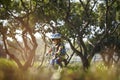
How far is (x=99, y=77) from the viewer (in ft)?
3.84

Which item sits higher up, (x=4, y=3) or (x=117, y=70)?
(x=117, y=70)

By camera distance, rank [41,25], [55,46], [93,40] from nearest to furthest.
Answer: [55,46] < [41,25] < [93,40]

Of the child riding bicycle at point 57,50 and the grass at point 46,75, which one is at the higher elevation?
the grass at point 46,75

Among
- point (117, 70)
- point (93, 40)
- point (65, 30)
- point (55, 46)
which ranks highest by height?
point (117, 70)

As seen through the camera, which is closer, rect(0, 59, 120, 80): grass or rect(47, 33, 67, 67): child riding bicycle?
rect(0, 59, 120, 80): grass

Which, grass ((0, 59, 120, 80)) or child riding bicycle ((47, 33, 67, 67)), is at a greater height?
grass ((0, 59, 120, 80))

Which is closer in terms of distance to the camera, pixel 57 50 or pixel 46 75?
pixel 46 75

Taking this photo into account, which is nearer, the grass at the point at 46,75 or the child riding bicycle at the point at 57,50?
the grass at the point at 46,75

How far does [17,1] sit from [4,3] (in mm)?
4651

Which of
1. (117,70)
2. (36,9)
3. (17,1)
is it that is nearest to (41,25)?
(17,1)

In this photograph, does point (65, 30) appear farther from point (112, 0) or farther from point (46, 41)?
Answer: point (112, 0)

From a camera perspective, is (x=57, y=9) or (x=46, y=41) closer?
(x=57, y=9)

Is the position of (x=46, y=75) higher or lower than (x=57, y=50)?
higher

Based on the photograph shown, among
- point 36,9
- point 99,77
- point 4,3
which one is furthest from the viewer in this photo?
point 36,9
